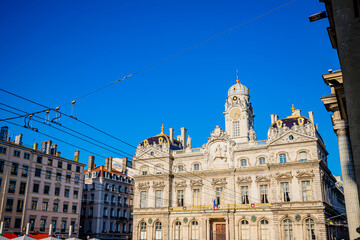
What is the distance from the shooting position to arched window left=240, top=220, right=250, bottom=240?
49.2 m

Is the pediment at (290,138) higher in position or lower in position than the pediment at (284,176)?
higher

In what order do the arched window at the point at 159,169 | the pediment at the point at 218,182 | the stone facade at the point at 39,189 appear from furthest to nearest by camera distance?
the arched window at the point at 159,169 < the stone facade at the point at 39,189 < the pediment at the point at 218,182

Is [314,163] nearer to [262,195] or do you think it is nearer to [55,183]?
[262,195]

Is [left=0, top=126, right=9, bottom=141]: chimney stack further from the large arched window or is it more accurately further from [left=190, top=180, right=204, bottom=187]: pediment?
the large arched window

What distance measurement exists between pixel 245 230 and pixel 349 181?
31.2 meters

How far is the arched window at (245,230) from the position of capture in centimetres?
4922

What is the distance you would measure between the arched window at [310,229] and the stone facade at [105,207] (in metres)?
39.2

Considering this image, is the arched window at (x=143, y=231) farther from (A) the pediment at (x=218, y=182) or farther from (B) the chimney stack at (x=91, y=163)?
(B) the chimney stack at (x=91, y=163)

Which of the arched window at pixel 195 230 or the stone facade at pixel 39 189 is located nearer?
the arched window at pixel 195 230

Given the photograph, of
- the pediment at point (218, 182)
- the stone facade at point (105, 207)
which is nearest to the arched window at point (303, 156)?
the pediment at point (218, 182)

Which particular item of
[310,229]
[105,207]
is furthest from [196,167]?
[105,207]

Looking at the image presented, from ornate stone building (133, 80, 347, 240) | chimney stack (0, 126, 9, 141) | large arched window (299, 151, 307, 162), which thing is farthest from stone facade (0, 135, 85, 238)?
large arched window (299, 151, 307, 162)

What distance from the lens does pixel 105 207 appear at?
6894 centimetres

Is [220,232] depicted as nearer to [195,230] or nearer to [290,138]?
[195,230]
